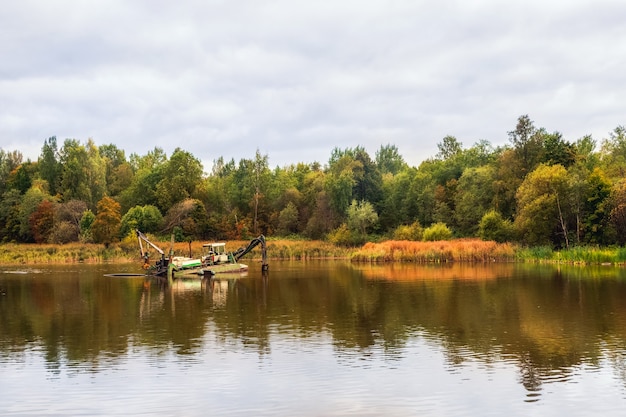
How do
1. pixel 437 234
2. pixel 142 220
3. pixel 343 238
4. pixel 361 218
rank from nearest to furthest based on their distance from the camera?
pixel 437 234
pixel 343 238
pixel 361 218
pixel 142 220

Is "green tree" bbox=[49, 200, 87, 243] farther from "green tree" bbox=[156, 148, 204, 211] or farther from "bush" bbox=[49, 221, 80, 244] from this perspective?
"green tree" bbox=[156, 148, 204, 211]

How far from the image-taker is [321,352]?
62.5ft

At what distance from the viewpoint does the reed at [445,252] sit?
211ft

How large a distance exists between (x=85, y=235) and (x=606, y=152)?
72684 millimetres

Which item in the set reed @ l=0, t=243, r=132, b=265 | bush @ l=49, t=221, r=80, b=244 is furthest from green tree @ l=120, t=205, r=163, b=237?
reed @ l=0, t=243, r=132, b=265

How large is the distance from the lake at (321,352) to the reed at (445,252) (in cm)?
2683

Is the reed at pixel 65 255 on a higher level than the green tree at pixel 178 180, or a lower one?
lower

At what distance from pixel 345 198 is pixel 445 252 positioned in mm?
29728

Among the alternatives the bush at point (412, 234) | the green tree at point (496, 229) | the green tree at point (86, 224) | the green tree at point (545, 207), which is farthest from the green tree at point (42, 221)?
the green tree at point (545, 207)

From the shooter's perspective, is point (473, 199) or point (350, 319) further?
point (473, 199)

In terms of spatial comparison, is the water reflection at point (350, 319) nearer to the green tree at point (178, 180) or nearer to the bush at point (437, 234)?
the bush at point (437, 234)

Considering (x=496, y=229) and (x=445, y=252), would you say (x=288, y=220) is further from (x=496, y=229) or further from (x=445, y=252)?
(x=445, y=252)

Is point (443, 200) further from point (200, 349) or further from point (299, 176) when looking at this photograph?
point (200, 349)

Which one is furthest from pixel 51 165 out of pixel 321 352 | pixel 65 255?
pixel 321 352
